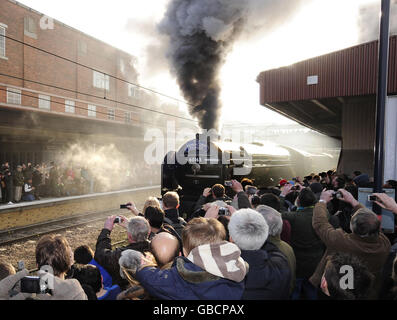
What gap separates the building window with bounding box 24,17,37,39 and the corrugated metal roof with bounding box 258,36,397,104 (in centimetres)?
1612

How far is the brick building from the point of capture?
48.8ft

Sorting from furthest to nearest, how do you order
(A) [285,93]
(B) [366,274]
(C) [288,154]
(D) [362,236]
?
(C) [288,154]
(A) [285,93]
(D) [362,236]
(B) [366,274]

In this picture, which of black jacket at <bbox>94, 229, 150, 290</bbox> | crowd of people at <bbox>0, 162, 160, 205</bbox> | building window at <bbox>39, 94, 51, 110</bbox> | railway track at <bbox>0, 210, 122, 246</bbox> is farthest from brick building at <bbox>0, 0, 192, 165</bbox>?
black jacket at <bbox>94, 229, 150, 290</bbox>

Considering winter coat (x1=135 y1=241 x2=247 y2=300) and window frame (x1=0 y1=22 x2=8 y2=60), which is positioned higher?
window frame (x1=0 y1=22 x2=8 y2=60)

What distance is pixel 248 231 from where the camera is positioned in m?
2.19

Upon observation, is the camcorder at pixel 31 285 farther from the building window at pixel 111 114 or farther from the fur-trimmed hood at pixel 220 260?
the building window at pixel 111 114

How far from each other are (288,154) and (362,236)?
1345 cm

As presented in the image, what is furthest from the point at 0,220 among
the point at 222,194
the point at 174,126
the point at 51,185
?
the point at 174,126

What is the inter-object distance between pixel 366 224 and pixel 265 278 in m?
1.04

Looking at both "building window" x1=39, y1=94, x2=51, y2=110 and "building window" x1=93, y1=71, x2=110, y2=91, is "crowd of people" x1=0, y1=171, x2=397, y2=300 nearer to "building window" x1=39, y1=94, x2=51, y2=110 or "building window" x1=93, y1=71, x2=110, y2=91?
"building window" x1=39, y1=94, x2=51, y2=110

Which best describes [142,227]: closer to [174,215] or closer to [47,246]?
[47,246]

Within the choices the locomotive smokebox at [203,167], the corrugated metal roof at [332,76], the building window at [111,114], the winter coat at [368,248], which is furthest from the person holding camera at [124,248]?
the building window at [111,114]

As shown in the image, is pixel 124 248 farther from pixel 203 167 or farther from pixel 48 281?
pixel 203 167
